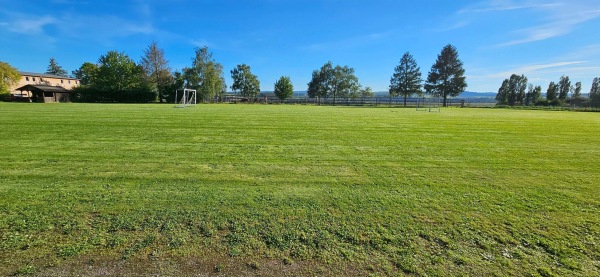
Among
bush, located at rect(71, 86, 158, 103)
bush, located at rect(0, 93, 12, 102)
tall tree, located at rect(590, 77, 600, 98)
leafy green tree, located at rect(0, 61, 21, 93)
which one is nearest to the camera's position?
bush, located at rect(0, 93, 12, 102)

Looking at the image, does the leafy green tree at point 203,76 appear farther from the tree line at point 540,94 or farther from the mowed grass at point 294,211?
the tree line at point 540,94

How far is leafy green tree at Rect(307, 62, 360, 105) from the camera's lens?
211 feet

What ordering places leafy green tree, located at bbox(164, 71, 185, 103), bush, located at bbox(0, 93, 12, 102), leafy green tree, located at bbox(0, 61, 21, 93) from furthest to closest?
leafy green tree, located at bbox(164, 71, 185, 103), leafy green tree, located at bbox(0, 61, 21, 93), bush, located at bbox(0, 93, 12, 102)

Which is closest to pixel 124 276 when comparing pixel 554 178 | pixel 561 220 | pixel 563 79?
pixel 561 220

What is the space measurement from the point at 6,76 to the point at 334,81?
2292 inches

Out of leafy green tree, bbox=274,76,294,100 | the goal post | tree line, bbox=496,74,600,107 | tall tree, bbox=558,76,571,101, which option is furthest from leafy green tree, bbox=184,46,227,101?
tall tree, bbox=558,76,571,101

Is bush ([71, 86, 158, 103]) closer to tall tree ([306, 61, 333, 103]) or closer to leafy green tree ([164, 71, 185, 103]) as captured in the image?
leafy green tree ([164, 71, 185, 103])

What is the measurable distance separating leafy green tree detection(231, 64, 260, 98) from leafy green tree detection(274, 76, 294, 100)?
31.6ft

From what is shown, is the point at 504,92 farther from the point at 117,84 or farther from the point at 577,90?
the point at 117,84

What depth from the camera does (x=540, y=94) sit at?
180 feet

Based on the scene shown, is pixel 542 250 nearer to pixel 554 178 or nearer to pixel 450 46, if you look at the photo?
pixel 554 178

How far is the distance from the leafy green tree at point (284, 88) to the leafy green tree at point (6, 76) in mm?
43045

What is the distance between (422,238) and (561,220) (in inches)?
70.9

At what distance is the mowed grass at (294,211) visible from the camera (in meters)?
2.37
